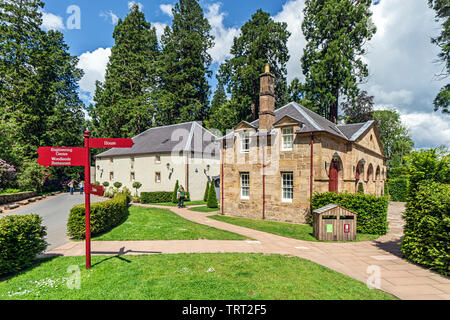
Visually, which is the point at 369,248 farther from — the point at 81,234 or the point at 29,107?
the point at 29,107

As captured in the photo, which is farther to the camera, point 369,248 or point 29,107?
point 29,107

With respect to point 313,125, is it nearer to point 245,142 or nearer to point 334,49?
point 245,142

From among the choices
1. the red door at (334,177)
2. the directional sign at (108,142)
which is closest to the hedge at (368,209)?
the red door at (334,177)

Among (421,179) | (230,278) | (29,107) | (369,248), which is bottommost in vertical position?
(369,248)

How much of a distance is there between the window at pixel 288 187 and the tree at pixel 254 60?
772 inches

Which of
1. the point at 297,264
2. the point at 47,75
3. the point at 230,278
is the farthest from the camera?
the point at 47,75

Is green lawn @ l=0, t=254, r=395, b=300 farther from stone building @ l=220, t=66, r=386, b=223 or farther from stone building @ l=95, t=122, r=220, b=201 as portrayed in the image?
stone building @ l=95, t=122, r=220, b=201

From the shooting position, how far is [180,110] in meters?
40.7

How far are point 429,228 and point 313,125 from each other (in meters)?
8.89

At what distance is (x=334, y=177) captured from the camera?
16.6 metres

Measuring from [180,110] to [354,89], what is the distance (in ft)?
88.2

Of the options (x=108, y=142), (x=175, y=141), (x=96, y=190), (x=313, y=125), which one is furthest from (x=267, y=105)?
(x=175, y=141)
